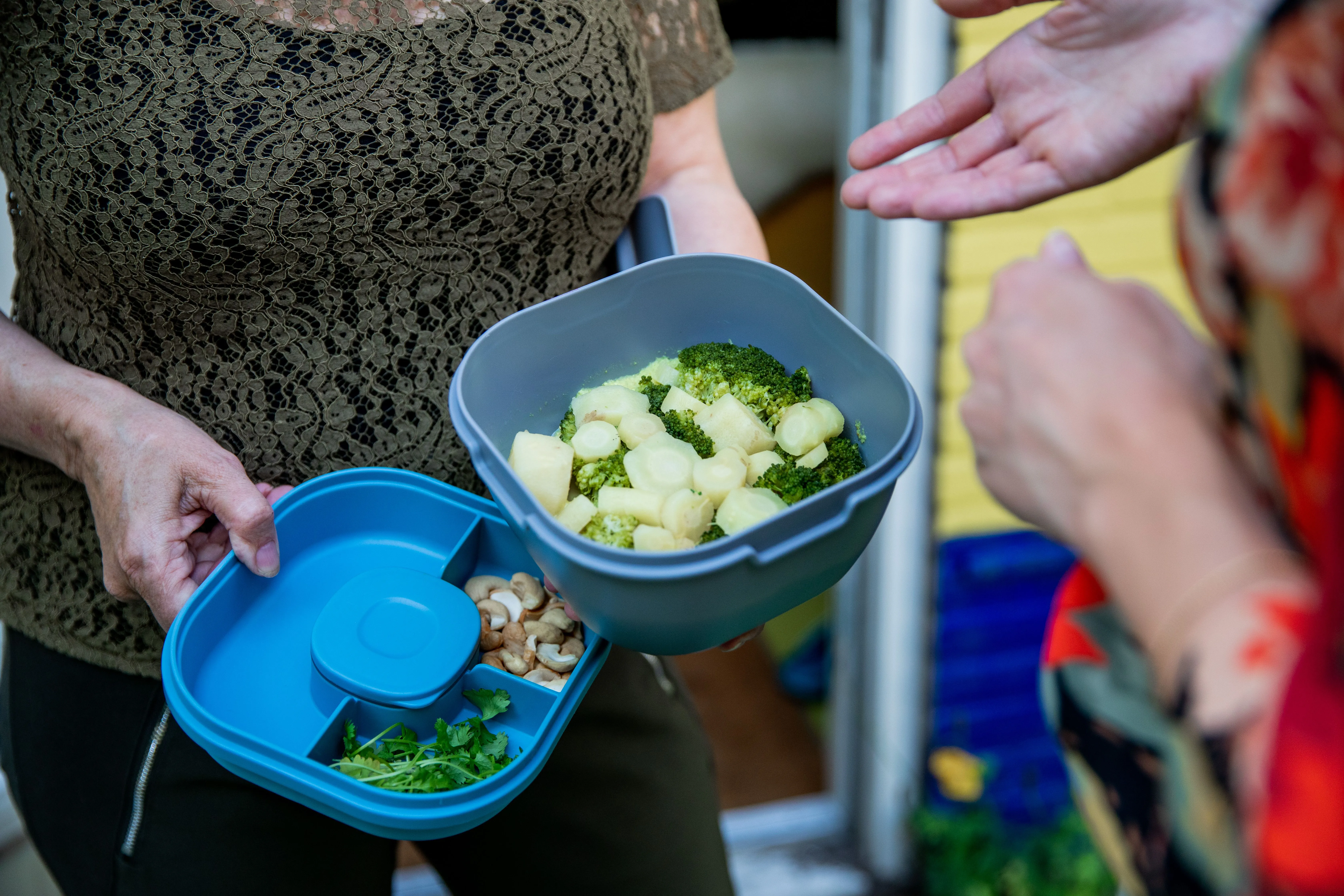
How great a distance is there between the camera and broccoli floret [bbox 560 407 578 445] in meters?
0.96

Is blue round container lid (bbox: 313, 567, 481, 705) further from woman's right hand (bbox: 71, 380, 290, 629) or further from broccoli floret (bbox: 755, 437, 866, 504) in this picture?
broccoli floret (bbox: 755, 437, 866, 504)

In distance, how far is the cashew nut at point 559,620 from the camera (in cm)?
94

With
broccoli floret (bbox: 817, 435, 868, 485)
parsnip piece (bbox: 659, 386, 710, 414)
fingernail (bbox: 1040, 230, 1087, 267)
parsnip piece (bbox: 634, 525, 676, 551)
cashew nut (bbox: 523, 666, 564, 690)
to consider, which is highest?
fingernail (bbox: 1040, 230, 1087, 267)

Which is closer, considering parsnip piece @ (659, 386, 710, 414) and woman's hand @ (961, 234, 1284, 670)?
woman's hand @ (961, 234, 1284, 670)

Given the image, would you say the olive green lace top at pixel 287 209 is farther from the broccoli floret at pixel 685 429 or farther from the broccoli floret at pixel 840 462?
the broccoli floret at pixel 840 462

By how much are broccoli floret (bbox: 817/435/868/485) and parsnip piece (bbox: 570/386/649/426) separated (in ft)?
0.60

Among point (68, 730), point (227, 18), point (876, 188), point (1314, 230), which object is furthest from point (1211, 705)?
point (68, 730)

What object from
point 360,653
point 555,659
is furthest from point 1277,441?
point 360,653

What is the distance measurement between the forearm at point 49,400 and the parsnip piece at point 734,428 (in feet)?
1.84

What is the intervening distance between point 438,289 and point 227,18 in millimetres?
299

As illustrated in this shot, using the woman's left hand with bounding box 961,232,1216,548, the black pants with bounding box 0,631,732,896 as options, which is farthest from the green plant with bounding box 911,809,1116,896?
the woman's left hand with bounding box 961,232,1216,548

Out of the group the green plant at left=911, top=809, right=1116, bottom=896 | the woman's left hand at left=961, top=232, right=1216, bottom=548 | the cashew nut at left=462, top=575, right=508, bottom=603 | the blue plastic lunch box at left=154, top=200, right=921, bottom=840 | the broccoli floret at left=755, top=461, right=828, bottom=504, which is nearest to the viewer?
the woman's left hand at left=961, top=232, right=1216, bottom=548

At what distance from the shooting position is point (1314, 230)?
435mm

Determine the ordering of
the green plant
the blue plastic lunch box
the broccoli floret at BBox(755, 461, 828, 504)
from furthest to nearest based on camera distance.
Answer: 1. the green plant
2. the broccoli floret at BBox(755, 461, 828, 504)
3. the blue plastic lunch box
